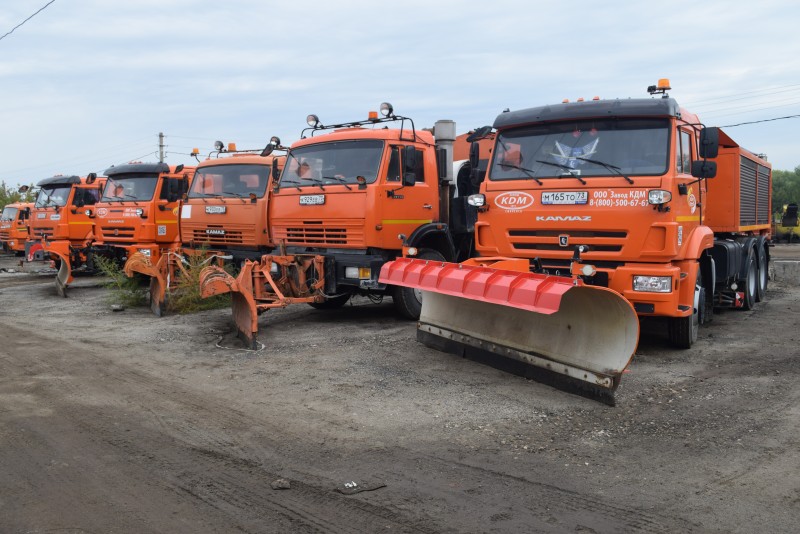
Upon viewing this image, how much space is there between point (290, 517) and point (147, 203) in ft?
42.4

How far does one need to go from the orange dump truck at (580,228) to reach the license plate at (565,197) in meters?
0.01

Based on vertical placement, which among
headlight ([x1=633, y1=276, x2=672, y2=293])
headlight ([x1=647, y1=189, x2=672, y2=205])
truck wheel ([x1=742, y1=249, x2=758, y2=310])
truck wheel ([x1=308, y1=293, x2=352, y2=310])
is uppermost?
headlight ([x1=647, y1=189, x2=672, y2=205])

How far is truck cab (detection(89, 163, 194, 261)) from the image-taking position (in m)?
15.6

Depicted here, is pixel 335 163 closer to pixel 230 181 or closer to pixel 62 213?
pixel 230 181

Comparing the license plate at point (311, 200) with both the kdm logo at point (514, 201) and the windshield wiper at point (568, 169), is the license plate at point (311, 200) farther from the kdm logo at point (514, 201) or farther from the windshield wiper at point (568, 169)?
the windshield wiper at point (568, 169)

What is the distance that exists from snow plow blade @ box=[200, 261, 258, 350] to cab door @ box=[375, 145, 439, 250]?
2017 mm

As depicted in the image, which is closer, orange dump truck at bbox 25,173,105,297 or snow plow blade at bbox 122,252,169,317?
snow plow blade at bbox 122,252,169,317

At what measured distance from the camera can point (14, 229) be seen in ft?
84.3

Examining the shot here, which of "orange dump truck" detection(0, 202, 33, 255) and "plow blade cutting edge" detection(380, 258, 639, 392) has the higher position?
"orange dump truck" detection(0, 202, 33, 255)

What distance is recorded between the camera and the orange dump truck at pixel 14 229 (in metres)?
25.2

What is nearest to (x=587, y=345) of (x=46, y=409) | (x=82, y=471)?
(x=82, y=471)

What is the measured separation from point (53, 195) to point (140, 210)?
5631 millimetres

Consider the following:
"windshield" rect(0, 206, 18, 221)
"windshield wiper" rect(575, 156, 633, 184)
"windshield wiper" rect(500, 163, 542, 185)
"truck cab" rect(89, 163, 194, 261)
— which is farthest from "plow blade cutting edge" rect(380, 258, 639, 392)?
"windshield" rect(0, 206, 18, 221)

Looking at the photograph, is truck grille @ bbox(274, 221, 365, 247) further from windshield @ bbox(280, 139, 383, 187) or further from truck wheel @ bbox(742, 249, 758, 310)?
truck wheel @ bbox(742, 249, 758, 310)
